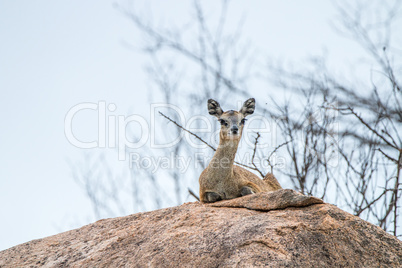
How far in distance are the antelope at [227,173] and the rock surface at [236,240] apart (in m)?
1.03

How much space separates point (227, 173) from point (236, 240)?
2814mm

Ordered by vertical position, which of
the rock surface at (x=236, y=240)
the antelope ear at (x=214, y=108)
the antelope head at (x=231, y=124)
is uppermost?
the antelope ear at (x=214, y=108)

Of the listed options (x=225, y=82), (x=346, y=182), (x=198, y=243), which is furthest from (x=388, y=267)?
(x=225, y=82)

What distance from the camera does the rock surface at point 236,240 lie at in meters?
5.78

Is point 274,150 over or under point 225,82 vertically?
under

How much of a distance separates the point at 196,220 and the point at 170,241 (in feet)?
1.85

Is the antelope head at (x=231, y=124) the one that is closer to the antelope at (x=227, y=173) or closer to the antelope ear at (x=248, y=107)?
the antelope at (x=227, y=173)

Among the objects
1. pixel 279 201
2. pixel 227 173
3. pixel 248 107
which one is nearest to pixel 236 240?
pixel 279 201

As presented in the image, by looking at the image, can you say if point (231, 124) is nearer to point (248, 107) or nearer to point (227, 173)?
point (227, 173)

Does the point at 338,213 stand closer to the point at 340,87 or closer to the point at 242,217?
the point at 242,217

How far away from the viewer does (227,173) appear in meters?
8.72

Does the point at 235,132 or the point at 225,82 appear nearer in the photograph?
the point at 235,132

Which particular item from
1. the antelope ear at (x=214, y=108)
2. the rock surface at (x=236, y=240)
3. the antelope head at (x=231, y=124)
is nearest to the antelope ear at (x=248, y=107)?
the antelope head at (x=231, y=124)

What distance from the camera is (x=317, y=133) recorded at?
10484 millimetres
